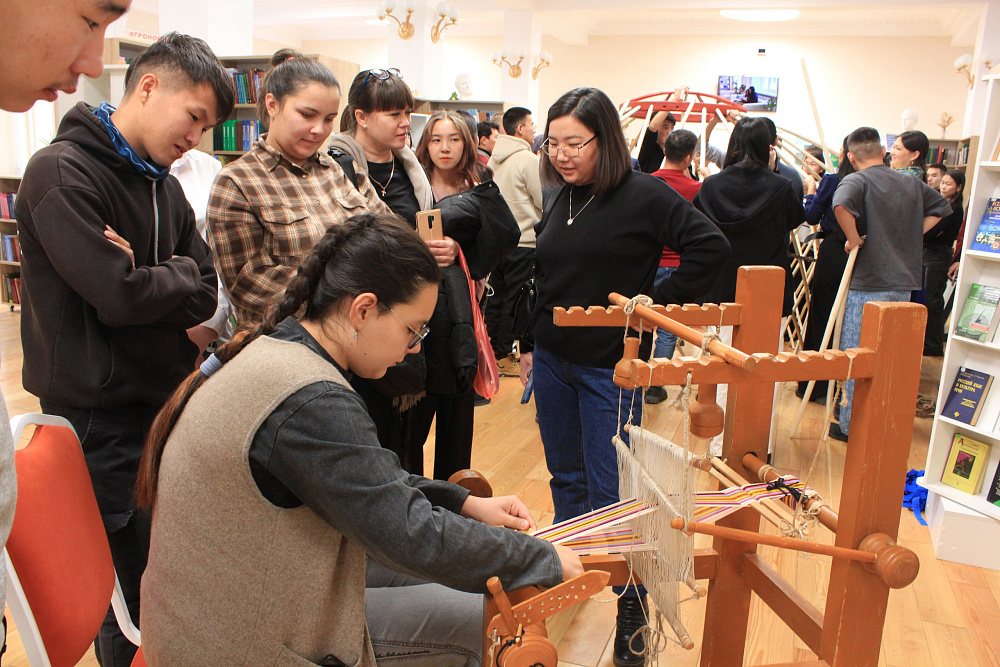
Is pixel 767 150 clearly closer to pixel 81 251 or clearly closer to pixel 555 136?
pixel 555 136

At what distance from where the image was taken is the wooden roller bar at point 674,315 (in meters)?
1.54

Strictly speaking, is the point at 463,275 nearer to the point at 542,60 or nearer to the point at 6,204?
the point at 6,204

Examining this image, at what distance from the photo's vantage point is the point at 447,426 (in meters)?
2.47

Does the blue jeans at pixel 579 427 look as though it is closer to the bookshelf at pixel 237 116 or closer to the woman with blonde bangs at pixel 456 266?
the woman with blonde bangs at pixel 456 266

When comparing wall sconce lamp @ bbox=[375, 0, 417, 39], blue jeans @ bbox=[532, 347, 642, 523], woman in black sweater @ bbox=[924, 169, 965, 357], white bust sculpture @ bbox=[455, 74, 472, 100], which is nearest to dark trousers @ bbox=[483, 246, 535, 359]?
blue jeans @ bbox=[532, 347, 642, 523]

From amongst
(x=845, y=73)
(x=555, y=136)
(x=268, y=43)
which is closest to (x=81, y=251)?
(x=555, y=136)

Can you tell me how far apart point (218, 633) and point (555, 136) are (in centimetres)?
143

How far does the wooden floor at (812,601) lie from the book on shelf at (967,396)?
1.63 feet

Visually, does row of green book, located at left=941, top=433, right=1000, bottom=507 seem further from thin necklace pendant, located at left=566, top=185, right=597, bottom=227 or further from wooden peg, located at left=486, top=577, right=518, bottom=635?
wooden peg, located at left=486, top=577, right=518, bottom=635

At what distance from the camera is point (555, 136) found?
1.95m

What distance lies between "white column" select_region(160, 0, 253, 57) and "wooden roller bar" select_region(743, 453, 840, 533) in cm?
591

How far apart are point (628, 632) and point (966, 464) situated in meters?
1.59

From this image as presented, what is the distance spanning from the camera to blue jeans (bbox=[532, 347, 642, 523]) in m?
1.96

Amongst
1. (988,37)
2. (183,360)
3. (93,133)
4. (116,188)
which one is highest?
(988,37)
